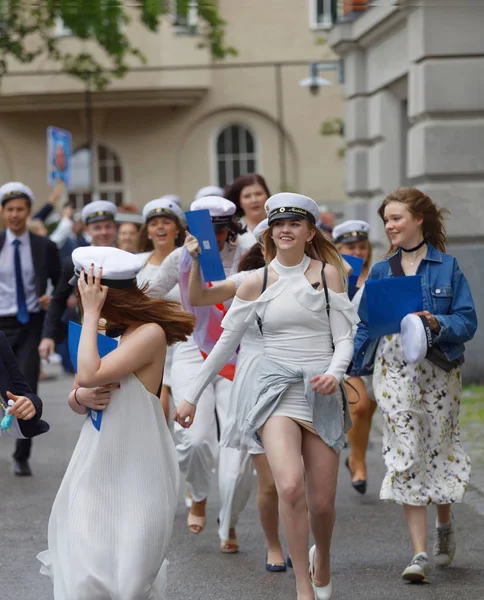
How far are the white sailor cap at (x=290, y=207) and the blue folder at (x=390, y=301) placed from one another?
0.62 metres

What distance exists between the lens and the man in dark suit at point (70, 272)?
9750mm

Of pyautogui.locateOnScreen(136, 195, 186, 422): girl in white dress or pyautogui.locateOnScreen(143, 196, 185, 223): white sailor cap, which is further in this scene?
pyautogui.locateOnScreen(143, 196, 185, 223): white sailor cap

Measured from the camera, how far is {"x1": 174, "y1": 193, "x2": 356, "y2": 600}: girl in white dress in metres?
5.86

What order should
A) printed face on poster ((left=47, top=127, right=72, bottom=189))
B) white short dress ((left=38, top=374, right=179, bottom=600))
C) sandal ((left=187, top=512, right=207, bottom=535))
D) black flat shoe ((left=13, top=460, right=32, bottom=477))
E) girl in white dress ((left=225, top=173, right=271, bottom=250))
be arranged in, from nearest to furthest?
white short dress ((left=38, top=374, right=179, bottom=600)) < sandal ((left=187, top=512, right=207, bottom=535)) < girl in white dress ((left=225, top=173, right=271, bottom=250)) < black flat shoe ((left=13, top=460, right=32, bottom=477)) < printed face on poster ((left=47, top=127, right=72, bottom=189))

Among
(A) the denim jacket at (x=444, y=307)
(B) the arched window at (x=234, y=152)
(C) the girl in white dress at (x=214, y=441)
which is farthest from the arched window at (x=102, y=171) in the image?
(A) the denim jacket at (x=444, y=307)

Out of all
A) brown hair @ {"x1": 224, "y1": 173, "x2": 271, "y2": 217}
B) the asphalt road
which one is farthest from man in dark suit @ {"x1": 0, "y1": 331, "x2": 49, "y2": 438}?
brown hair @ {"x1": 224, "y1": 173, "x2": 271, "y2": 217}

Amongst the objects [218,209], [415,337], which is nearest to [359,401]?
[218,209]

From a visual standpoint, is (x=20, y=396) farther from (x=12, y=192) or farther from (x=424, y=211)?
(x=12, y=192)

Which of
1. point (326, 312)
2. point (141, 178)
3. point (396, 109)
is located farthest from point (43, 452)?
point (141, 178)

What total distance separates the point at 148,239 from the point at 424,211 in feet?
9.50

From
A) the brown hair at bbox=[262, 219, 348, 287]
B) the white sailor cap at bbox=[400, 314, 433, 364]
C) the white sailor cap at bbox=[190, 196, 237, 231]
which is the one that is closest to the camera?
the brown hair at bbox=[262, 219, 348, 287]

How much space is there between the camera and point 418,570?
21.1 ft

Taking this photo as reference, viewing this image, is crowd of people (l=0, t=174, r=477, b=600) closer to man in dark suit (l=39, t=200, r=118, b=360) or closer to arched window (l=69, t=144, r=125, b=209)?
man in dark suit (l=39, t=200, r=118, b=360)

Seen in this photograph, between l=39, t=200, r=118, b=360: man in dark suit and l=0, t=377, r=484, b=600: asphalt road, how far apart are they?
3.32 feet
